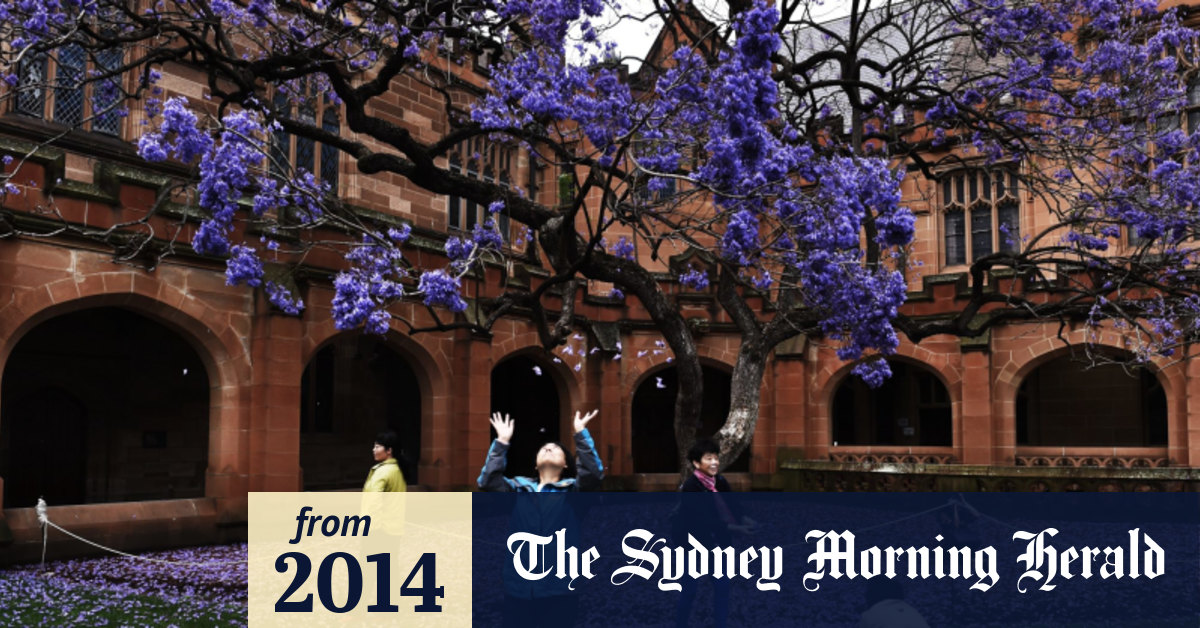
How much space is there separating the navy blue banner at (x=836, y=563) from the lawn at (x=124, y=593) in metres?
1.99

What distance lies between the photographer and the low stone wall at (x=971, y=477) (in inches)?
567

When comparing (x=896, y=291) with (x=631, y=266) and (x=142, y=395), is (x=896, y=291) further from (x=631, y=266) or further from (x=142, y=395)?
(x=142, y=395)

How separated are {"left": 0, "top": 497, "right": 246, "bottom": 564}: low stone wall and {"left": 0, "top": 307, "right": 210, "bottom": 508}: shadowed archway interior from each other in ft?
10.6

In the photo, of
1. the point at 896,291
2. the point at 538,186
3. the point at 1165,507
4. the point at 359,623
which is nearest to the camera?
the point at 359,623

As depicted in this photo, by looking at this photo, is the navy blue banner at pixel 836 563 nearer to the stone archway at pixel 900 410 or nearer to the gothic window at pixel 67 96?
the stone archway at pixel 900 410

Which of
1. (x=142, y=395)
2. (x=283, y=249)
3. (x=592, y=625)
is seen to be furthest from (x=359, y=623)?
(x=142, y=395)

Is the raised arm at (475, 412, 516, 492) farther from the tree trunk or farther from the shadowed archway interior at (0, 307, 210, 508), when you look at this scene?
the shadowed archway interior at (0, 307, 210, 508)

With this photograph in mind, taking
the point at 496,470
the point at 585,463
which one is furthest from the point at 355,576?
the point at 585,463

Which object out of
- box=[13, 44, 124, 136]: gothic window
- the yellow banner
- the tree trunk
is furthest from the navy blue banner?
box=[13, 44, 124, 136]: gothic window

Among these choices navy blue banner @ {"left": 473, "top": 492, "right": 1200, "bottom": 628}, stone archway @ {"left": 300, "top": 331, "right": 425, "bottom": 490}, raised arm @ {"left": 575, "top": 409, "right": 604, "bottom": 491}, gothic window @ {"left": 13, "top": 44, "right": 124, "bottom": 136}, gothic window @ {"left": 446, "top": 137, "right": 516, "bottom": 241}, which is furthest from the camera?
gothic window @ {"left": 446, "top": 137, "right": 516, "bottom": 241}

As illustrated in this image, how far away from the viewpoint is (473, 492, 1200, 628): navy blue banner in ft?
15.4

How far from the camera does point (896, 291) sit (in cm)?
816

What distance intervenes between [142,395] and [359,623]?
915cm

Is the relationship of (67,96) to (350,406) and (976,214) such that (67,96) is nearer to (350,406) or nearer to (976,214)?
(350,406)
